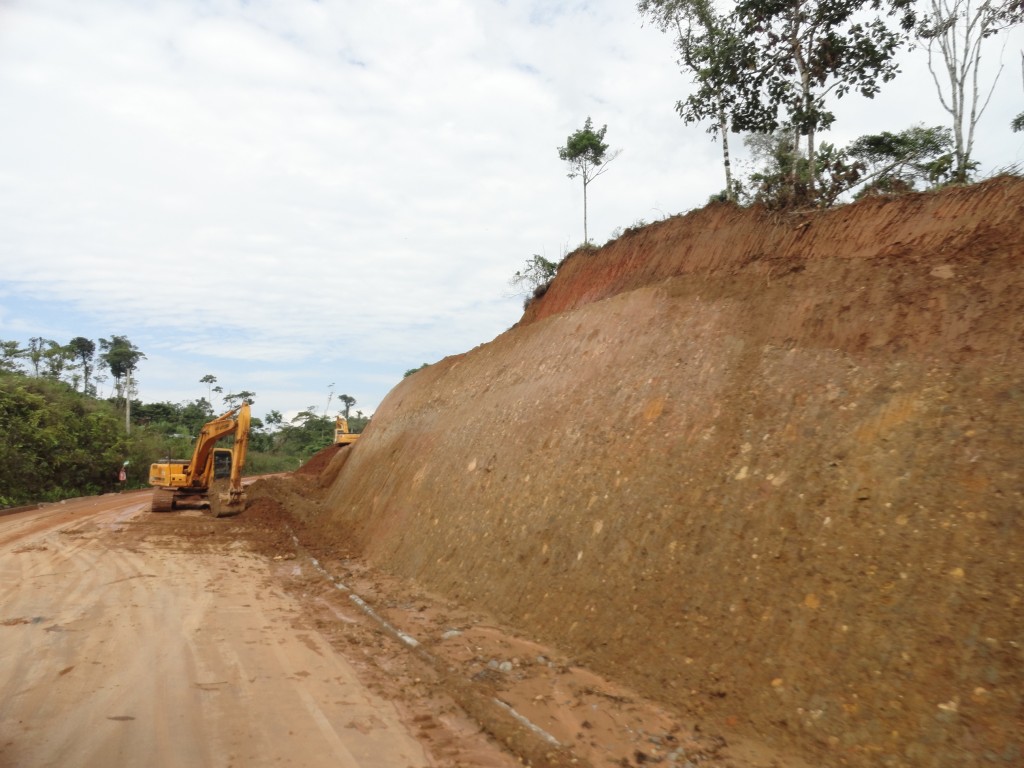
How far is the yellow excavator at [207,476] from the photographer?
1733 cm

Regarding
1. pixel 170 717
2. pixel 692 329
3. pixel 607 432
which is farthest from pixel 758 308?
pixel 170 717

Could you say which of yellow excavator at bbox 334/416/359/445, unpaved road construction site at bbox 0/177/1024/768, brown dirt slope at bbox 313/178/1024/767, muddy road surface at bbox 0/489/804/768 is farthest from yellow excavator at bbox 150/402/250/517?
yellow excavator at bbox 334/416/359/445

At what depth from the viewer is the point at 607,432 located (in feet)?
28.4

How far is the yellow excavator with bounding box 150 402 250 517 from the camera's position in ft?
56.9

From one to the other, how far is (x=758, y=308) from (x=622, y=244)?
4.64 m

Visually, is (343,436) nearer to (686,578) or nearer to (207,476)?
(207,476)

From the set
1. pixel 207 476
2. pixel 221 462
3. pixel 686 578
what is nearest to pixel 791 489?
pixel 686 578

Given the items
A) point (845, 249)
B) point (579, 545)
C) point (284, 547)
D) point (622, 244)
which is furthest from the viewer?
point (284, 547)

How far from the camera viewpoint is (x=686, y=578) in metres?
6.04

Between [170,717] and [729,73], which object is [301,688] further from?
[729,73]

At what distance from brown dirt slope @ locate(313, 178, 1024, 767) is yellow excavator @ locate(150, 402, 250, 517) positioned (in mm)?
8200

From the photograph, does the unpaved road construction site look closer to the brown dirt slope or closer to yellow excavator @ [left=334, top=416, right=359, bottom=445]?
the brown dirt slope

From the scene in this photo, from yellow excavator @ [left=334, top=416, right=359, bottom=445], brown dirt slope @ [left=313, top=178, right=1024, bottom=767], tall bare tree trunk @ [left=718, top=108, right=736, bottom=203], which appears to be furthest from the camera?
yellow excavator @ [left=334, top=416, right=359, bottom=445]

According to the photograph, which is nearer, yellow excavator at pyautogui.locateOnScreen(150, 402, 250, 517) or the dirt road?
the dirt road
